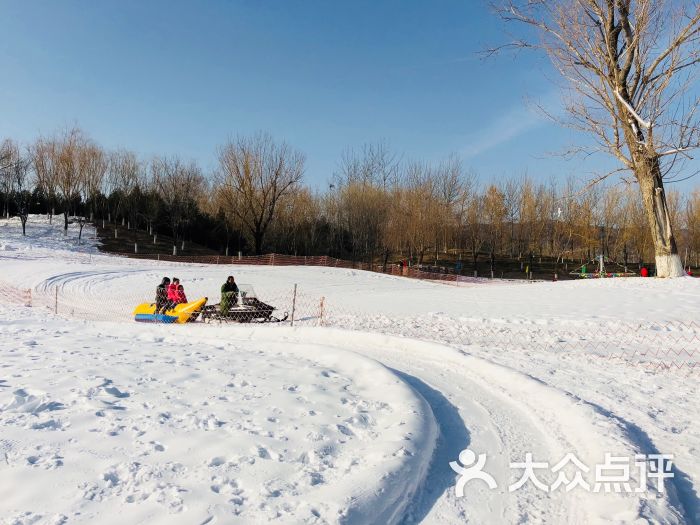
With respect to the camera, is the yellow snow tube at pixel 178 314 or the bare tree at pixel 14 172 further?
the bare tree at pixel 14 172

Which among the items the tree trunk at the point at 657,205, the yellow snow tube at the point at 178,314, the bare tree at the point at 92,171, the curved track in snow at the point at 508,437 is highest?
the bare tree at the point at 92,171

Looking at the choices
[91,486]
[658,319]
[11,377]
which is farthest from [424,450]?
[658,319]

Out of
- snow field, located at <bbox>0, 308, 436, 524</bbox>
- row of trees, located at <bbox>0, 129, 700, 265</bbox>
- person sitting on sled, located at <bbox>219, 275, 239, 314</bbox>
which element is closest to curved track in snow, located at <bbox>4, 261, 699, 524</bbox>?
snow field, located at <bbox>0, 308, 436, 524</bbox>

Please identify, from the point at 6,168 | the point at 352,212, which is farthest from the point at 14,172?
the point at 352,212

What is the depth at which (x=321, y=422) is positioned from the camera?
4281 mm

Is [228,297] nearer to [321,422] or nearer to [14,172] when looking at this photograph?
[321,422]

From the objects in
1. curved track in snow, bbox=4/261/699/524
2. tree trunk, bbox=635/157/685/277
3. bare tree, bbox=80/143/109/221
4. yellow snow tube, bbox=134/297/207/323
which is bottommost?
yellow snow tube, bbox=134/297/207/323

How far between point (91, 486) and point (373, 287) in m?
21.5

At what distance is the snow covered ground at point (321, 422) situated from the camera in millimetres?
2928

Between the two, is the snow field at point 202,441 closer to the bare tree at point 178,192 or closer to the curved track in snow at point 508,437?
the curved track in snow at point 508,437

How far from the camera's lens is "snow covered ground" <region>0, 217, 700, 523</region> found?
2928 mm

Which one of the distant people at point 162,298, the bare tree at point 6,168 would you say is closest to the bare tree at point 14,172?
the bare tree at point 6,168

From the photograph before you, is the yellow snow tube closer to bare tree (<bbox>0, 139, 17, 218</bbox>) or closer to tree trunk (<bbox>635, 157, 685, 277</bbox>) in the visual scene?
tree trunk (<bbox>635, 157, 685, 277</bbox>)

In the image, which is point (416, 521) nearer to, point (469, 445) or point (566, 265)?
point (469, 445)
